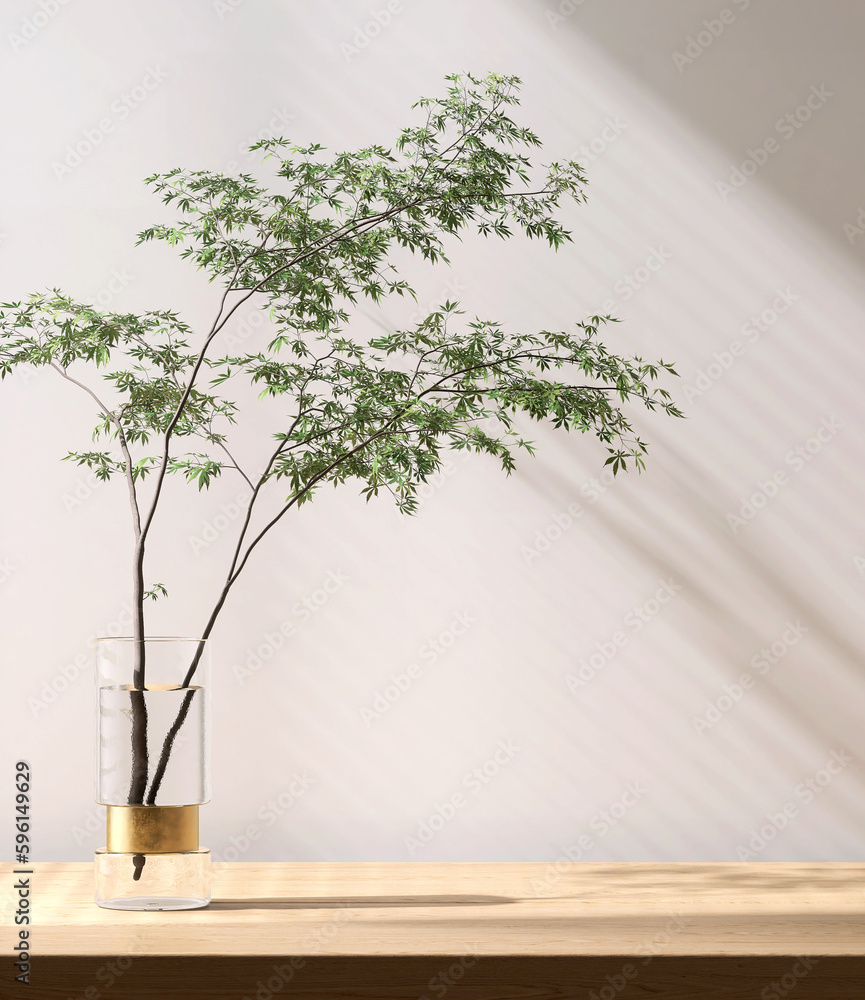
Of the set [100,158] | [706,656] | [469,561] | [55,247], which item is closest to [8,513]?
[55,247]

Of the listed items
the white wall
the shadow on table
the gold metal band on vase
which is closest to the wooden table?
the shadow on table

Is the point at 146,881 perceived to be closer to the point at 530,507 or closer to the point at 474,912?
the point at 474,912

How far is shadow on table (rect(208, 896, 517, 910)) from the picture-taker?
2.10m

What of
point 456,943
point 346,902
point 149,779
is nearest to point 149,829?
point 149,779

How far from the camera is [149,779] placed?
6.76 ft

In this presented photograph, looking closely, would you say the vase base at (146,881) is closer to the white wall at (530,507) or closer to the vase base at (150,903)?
the vase base at (150,903)

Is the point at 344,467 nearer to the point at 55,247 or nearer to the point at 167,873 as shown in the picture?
the point at 167,873

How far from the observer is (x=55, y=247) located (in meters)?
2.75

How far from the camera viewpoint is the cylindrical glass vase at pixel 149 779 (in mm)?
2025

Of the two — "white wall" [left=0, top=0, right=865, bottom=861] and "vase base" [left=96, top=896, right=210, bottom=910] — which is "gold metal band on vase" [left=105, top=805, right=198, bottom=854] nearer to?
"vase base" [left=96, top=896, right=210, bottom=910]

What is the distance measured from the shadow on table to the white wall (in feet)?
1.55

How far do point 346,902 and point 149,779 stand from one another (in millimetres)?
492

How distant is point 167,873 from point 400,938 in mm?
518

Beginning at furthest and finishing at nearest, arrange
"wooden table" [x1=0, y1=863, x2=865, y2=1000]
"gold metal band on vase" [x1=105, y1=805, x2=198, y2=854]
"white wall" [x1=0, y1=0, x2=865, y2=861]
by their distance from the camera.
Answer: "white wall" [x1=0, y1=0, x2=865, y2=861], "gold metal band on vase" [x1=105, y1=805, x2=198, y2=854], "wooden table" [x1=0, y1=863, x2=865, y2=1000]
